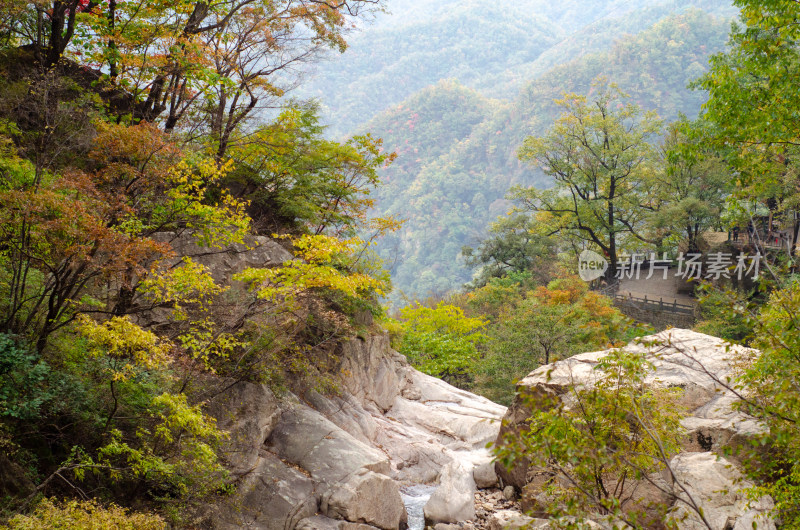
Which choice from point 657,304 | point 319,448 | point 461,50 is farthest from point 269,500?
point 461,50

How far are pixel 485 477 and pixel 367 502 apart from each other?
4.10 meters

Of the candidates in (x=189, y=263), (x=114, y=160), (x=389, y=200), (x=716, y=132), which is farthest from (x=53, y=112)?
(x=389, y=200)

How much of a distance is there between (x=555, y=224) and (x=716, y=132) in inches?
927

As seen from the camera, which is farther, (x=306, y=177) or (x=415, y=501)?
(x=306, y=177)

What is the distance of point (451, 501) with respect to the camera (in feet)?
33.1

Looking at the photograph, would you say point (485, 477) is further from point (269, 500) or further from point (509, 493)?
point (269, 500)

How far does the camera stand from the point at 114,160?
8.02 meters

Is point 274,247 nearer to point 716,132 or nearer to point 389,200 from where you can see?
point 716,132

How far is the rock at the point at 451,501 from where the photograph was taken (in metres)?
9.85

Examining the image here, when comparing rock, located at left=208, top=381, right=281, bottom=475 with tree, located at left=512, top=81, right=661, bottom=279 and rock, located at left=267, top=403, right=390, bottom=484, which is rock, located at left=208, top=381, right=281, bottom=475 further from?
tree, located at left=512, top=81, right=661, bottom=279

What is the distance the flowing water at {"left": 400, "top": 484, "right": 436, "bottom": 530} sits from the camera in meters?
9.79

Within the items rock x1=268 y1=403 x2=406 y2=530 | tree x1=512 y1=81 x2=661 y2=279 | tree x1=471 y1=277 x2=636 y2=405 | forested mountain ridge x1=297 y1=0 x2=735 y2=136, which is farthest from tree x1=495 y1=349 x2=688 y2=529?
forested mountain ridge x1=297 y1=0 x2=735 y2=136

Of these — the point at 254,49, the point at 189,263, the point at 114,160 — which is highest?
the point at 254,49

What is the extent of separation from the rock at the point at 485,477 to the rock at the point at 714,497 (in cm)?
467
